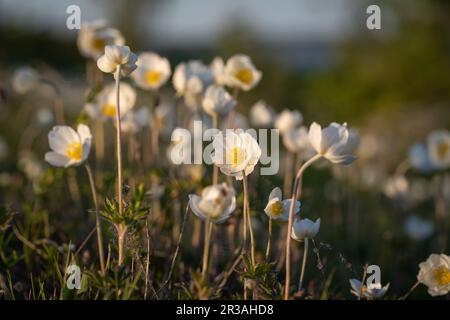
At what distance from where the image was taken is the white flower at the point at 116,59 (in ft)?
5.78

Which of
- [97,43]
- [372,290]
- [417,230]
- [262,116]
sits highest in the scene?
[97,43]

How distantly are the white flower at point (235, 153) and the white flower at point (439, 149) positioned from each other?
1.72m

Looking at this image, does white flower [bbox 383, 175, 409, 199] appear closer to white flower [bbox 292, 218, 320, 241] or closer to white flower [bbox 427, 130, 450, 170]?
white flower [bbox 427, 130, 450, 170]

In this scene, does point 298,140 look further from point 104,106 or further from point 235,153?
point 235,153

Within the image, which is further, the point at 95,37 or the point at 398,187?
the point at 398,187

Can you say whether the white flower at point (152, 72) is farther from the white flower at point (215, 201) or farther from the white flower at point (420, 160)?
the white flower at point (420, 160)

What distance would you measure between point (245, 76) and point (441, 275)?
37.7 inches

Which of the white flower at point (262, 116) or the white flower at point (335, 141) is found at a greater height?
the white flower at point (262, 116)

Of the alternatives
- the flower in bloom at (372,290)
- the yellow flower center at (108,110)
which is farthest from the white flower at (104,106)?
the flower in bloom at (372,290)

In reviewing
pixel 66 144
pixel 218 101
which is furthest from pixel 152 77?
pixel 66 144

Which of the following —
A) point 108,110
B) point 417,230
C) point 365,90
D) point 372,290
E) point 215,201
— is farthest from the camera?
point 365,90

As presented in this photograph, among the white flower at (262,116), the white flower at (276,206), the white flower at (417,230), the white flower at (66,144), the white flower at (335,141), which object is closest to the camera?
the white flower at (335,141)

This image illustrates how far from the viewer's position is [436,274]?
196cm

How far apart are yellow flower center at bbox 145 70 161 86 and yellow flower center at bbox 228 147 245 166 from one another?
869mm
